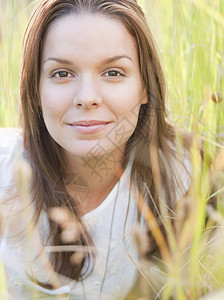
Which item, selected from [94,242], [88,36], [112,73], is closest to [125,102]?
[112,73]

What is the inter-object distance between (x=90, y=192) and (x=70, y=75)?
1.24ft

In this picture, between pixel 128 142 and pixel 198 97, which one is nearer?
pixel 198 97

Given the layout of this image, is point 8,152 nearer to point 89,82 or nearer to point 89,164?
point 89,164

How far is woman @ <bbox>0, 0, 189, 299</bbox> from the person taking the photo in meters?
1.12

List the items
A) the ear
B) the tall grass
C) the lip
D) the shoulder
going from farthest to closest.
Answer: the shoulder
the ear
the lip
the tall grass

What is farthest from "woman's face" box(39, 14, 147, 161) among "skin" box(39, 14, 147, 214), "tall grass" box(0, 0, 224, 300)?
"tall grass" box(0, 0, 224, 300)

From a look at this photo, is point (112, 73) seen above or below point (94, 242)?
above

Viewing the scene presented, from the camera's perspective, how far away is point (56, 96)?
Result: 43.3 inches

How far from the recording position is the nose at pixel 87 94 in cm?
103

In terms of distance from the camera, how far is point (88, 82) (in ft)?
3.45

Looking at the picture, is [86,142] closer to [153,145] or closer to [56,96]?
[56,96]

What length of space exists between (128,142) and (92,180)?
0.50ft

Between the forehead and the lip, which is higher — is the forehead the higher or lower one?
the higher one

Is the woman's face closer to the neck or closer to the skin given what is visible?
the skin
